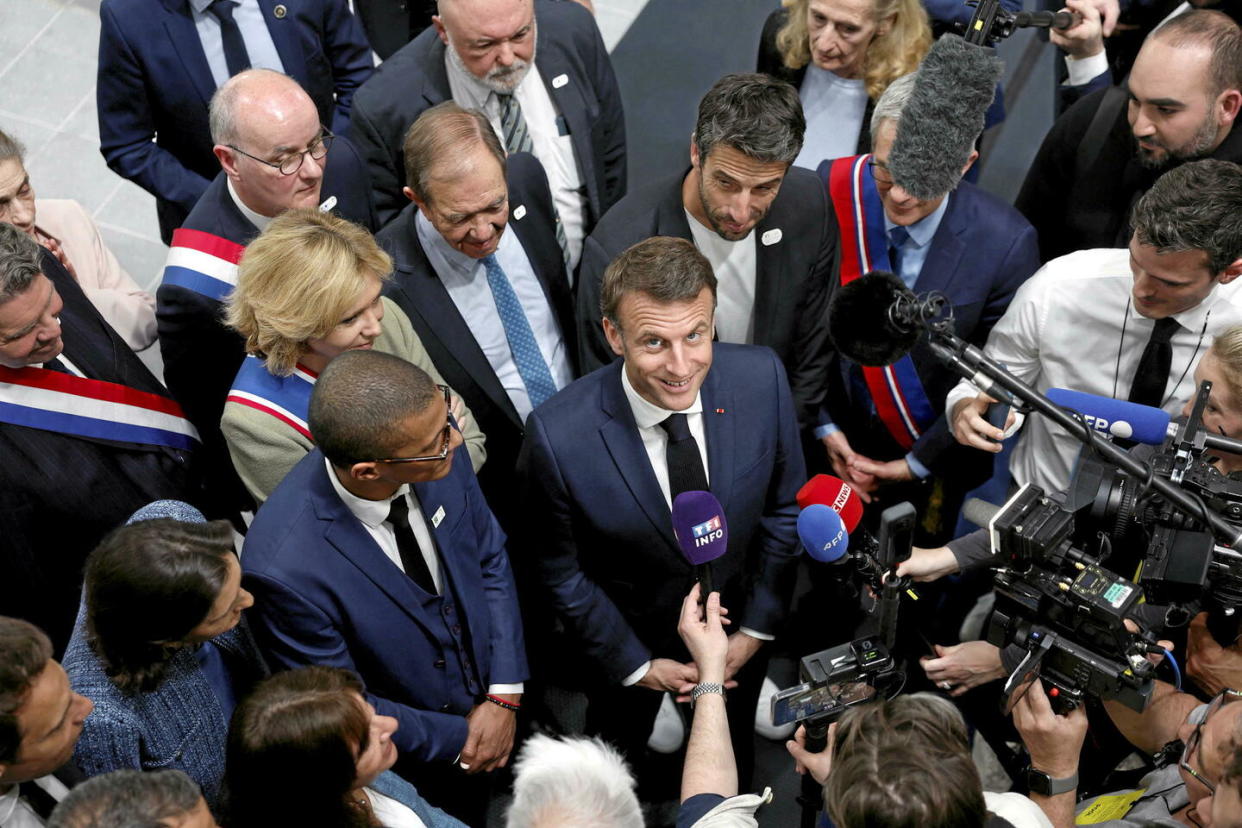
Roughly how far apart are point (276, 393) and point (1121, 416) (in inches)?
80.0

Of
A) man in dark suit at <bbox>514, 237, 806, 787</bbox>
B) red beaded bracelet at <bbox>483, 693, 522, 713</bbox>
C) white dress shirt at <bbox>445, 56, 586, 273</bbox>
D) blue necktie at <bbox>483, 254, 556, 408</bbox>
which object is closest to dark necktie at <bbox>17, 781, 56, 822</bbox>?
red beaded bracelet at <bbox>483, 693, 522, 713</bbox>

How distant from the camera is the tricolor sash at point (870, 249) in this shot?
3412 mm

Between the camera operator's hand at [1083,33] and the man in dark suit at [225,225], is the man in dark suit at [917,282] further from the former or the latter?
the man in dark suit at [225,225]

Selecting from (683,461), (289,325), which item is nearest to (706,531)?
(683,461)

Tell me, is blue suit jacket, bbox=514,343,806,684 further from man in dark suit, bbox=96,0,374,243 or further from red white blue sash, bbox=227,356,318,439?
man in dark suit, bbox=96,0,374,243

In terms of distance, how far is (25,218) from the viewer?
10.1 feet

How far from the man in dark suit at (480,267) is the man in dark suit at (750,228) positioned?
183mm

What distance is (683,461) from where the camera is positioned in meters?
2.75

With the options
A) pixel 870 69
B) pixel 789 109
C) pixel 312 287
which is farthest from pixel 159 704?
pixel 870 69

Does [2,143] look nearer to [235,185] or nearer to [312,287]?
[235,185]

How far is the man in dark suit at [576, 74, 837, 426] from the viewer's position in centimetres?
304

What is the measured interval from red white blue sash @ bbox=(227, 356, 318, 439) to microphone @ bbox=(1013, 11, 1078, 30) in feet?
7.20

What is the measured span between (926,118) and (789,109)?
393 mm

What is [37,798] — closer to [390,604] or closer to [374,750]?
[374,750]
